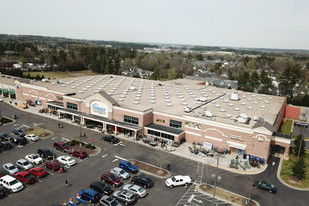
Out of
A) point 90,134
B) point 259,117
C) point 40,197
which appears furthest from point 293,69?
point 40,197

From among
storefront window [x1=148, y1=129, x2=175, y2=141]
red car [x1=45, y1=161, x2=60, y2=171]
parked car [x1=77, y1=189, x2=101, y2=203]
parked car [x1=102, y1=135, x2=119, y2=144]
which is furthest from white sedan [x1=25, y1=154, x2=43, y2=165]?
storefront window [x1=148, y1=129, x2=175, y2=141]

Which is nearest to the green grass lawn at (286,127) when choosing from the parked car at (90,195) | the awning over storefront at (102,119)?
the awning over storefront at (102,119)

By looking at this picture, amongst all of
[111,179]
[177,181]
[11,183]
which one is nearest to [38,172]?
[11,183]

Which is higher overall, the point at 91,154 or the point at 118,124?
the point at 118,124

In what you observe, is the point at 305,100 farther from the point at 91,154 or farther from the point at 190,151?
the point at 91,154

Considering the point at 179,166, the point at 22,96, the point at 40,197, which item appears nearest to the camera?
the point at 40,197

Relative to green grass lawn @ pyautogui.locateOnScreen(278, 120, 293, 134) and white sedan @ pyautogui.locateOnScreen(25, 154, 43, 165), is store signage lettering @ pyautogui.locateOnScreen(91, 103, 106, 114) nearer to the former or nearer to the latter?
white sedan @ pyautogui.locateOnScreen(25, 154, 43, 165)

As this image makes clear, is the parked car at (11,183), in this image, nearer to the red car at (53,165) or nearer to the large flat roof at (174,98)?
the red car at (53,165)
